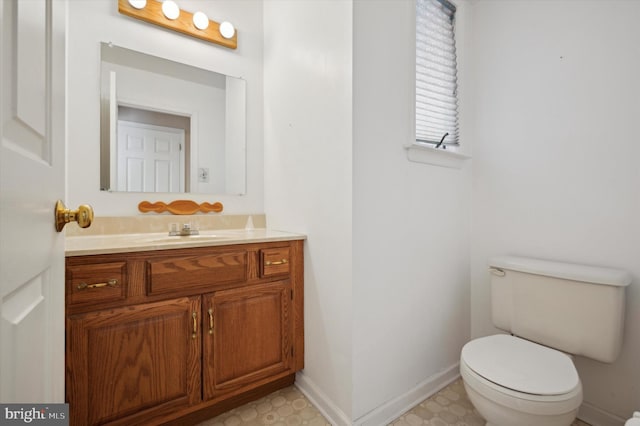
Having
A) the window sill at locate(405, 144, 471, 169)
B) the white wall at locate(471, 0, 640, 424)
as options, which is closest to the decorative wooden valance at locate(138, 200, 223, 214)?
the window sill at locate(405, 144, 471, 169)

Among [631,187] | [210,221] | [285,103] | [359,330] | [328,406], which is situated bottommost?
[328,406]

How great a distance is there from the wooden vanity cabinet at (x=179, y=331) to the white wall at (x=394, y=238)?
447 mm

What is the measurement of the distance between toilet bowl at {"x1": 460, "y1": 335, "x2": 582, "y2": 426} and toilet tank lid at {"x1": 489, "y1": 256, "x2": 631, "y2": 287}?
0.35m

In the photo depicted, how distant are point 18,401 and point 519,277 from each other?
6.01 ft

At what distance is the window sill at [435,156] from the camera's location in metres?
1.58

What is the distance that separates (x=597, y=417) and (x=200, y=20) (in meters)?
3.05

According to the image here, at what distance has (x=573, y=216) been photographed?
153cm

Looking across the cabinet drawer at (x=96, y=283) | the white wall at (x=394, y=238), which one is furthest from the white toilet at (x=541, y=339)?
the cabinet drawer at (x=96, y=283)

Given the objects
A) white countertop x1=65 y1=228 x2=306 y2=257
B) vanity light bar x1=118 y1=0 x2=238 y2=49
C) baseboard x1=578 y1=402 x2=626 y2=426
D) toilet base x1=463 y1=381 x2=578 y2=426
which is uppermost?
vanity light bar x1=118 y1=0 x2=238 y2=49

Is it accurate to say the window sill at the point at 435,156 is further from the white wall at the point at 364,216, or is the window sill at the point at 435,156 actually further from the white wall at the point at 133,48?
the white wall at the point at 133,48

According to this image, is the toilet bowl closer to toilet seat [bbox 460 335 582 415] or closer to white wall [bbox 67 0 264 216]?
toilet seat [bbox 460 335 582 415]

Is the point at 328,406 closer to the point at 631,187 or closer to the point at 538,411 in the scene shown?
the point at 538,411

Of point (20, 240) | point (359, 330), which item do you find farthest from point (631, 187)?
point (20, 240)

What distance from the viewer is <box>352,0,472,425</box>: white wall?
1375 mm
